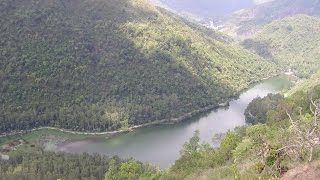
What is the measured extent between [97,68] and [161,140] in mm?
29762

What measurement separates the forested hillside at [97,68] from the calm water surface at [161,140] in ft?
14.5

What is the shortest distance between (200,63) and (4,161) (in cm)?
7589

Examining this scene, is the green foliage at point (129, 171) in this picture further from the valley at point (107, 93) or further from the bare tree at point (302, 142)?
the bare tree at point (302, 142)

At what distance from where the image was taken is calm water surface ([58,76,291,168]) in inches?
3440

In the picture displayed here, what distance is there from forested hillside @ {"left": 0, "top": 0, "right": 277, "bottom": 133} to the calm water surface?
4411 millimetres

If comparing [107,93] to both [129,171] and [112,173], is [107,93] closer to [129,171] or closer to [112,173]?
[112,173]

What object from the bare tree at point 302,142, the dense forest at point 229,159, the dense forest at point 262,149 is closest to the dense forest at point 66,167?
the dense forest at point 229,159

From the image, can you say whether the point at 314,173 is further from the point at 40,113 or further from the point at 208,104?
the point at 208,104

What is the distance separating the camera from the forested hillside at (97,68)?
100938 mm

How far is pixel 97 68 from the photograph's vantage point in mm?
115000

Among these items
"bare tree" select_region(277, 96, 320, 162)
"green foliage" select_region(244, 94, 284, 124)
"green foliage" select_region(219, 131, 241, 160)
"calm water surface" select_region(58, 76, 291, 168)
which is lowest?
"calm water surface" select_region(58, 76, 291, 168)

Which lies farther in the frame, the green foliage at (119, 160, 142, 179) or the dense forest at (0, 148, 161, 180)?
the dense forest at (0, 148, 161, 180)

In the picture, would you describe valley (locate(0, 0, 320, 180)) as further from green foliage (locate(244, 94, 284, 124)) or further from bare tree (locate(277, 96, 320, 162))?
bare tree (locate(277, 96, 320, 162))

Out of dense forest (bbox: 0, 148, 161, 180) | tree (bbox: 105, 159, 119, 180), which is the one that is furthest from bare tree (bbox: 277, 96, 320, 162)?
tree (bbox: 105, 159, 119, 180)
